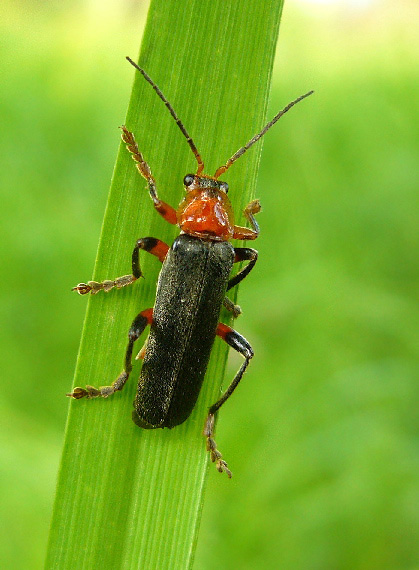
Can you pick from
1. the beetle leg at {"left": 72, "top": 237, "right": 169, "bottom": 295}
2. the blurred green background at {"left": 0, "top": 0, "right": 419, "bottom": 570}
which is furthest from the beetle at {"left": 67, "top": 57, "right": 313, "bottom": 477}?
the blurred green background at {"left": 0, "top": 0, "right": 419, "bottom": 570}

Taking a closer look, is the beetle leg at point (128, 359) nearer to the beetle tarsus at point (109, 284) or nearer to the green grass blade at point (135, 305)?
the green grass blade at point (135, 305)

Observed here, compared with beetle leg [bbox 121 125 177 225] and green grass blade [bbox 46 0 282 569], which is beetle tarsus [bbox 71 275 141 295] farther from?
beetle leg [bbox 121 125 177 225]

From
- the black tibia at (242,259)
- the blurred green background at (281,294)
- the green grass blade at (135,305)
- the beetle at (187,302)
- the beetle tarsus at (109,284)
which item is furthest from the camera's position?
the blurred green background at (281,294)

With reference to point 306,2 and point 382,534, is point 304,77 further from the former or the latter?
point 382,534

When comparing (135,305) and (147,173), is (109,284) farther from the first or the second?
(147,173)

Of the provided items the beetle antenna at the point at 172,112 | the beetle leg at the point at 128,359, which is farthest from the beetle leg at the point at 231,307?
the beetle antenna at the point at 172,112

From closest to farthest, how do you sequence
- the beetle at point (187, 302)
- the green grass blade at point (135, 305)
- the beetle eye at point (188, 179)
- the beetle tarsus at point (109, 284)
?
the green grass blade at point (135, 305), the beetle tarsus at point (109, 284), the beetle at point (187, 302), the beetle eye at point (188, 179)

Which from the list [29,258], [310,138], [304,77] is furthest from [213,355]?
[304,77]
